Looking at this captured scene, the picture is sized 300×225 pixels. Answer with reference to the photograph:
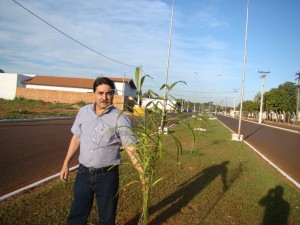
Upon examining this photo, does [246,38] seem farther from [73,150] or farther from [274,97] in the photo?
[274,97]

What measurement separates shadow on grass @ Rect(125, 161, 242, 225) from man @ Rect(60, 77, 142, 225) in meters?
1.28

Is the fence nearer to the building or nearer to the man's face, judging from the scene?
the building

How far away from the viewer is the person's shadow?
4.88m

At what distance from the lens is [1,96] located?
166 ft

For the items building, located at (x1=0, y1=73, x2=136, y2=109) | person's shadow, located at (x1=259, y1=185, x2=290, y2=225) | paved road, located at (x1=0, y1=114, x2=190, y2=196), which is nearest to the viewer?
person's shadow, located at (x1=259, y1=185, x2=290, y2=225)

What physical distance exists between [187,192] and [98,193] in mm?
3246

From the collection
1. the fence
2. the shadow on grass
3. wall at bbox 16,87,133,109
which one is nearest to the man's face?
the shadow on grass

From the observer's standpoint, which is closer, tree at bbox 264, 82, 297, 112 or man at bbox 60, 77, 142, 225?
man at bbox 60, 77, 142, 225

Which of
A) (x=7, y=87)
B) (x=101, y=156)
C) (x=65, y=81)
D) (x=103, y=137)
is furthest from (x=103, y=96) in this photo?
(x=65, y=81)

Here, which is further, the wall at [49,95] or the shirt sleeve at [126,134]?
the wall at [49,95]

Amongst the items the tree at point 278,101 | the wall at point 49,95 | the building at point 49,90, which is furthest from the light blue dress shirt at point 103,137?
the tree at point 278,101

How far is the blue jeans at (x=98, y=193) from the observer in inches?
120

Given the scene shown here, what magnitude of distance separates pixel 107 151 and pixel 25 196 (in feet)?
8.24

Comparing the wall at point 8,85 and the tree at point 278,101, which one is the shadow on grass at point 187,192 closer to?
the wall at point 8,85
